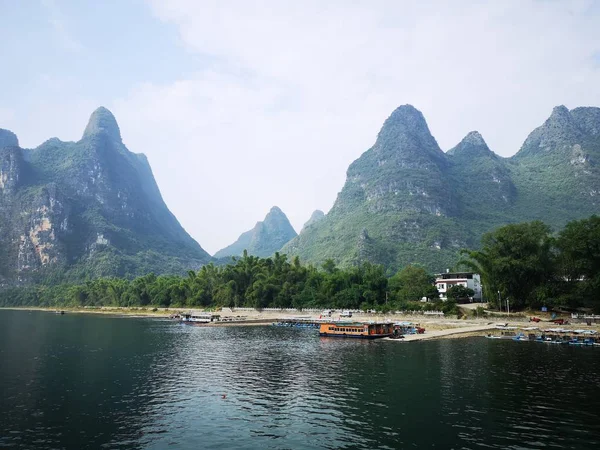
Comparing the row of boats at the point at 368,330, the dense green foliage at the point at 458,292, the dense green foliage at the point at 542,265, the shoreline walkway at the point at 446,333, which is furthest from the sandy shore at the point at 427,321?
the dense green foliage at the point at 458,292

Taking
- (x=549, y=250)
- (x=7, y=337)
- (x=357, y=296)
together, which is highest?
(x=549, y=250)

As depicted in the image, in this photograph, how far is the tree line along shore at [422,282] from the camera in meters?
92.9

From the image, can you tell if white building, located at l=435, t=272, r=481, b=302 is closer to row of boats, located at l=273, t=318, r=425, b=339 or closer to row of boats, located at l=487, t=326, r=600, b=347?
row of boats, located at l=273, t=318, r=425, b=339

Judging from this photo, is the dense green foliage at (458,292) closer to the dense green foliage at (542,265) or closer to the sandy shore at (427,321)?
the dense green foliage at (542,265)

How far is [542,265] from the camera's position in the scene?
97688 millimetres

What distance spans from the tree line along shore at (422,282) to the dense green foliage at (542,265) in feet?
0.58

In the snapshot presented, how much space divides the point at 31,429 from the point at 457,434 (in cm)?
3153

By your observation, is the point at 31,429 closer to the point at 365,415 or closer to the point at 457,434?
the point at 365,415

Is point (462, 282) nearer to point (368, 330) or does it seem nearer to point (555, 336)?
point (555, 336)

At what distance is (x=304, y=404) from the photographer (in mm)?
38312

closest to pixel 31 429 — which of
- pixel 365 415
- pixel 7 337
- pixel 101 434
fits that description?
pixel 101 434

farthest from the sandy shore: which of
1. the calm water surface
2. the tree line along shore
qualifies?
the calm water surface

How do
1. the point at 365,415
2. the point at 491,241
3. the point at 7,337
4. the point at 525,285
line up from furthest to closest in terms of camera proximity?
the point at 491,241 → the point at 525,285 → the point at 7,337 → the point at 365,415

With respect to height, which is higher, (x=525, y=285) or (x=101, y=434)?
(x=525, y=285)
